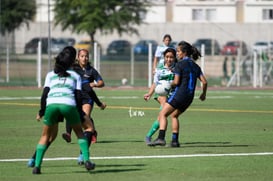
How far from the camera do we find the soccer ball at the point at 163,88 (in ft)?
56.5

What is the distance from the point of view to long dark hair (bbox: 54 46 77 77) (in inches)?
499

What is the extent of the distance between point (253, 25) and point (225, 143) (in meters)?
52.9

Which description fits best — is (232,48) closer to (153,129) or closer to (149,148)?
(153,129)

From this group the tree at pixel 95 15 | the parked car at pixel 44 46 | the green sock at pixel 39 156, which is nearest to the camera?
the green sock at pixel 39 156

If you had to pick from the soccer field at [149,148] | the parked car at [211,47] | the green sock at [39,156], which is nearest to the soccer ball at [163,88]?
the soccer field at [149,148]

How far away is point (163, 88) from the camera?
1727 cm

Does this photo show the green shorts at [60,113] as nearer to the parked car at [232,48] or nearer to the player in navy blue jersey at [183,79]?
the player in navy blue jersey at [183,79]

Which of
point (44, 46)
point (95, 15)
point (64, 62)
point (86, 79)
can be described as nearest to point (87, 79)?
point (86, 79)

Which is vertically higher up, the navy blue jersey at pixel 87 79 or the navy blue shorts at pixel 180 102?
the navy blue jersey at pixel 87 79

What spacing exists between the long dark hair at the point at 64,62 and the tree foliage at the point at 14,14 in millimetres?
49982

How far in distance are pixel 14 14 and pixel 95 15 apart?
34.7ft

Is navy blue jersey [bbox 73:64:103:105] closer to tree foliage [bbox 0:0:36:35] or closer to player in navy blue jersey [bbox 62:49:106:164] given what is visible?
player in navy blue jersey [bbox 62:49:106:164]

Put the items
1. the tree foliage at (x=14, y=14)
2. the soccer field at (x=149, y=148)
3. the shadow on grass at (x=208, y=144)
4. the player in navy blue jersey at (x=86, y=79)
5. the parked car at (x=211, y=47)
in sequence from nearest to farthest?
the soccer field at (x=149, y=148) → the player in navy blue jersey at (x=86, y=79) → the shadow on grass at (x=208, y=144) → the parked car at (x=211, y=47) → the tree foliage at (x=14, y=14)

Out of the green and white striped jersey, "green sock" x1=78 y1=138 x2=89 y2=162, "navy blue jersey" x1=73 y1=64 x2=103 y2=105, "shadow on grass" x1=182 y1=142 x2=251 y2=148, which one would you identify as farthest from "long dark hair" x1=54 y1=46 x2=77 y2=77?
"shadow on grass" x1=182 y1=142 x2=251 y2=148
